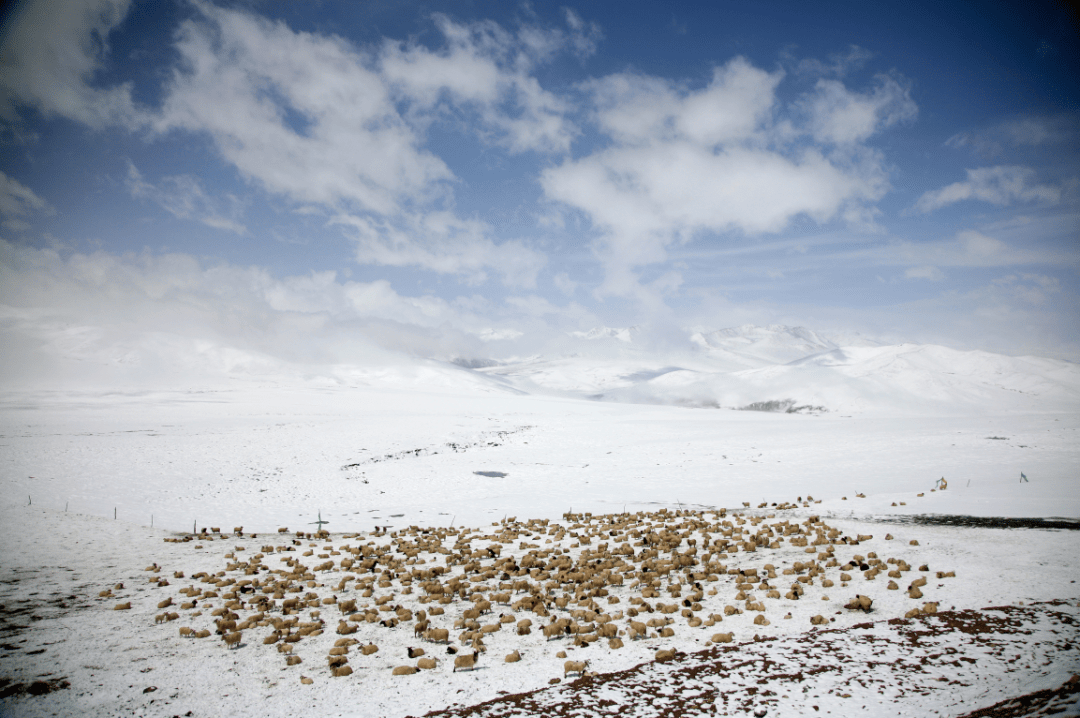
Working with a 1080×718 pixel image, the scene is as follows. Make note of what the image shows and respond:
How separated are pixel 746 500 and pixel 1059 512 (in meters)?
9.72

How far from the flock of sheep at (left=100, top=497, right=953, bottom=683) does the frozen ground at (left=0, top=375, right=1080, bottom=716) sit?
0.14m

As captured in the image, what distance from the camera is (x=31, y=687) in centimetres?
610

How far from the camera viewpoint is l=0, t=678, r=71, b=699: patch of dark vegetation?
5.99m

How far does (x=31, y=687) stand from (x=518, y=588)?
6.74m

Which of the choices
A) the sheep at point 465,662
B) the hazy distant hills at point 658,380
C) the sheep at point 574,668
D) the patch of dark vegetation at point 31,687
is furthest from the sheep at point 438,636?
the hazy distant hills at point 658,380

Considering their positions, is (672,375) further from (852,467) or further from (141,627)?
(141,627)

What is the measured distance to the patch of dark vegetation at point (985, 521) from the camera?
1210 cm

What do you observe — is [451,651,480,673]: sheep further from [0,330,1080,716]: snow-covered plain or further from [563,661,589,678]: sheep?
[563,661,589,678]: sheep

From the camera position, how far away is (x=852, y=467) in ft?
91.2

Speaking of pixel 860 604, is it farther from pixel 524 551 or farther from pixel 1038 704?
pixel 524 551

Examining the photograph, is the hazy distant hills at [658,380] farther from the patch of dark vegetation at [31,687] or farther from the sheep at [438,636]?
the patch of dark vegetation at [31,687]

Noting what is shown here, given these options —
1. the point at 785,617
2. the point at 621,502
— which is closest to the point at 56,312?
the point at 621,502

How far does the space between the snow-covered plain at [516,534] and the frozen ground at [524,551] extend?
0.19 feet

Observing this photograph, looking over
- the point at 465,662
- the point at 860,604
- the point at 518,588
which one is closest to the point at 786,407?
the point at 860,604
